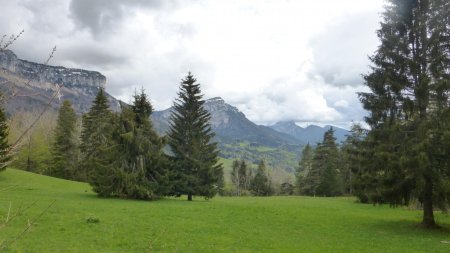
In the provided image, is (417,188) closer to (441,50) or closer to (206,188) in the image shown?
(441,50)

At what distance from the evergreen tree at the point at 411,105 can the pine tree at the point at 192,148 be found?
1912cm

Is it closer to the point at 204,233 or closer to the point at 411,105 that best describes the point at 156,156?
the point at 204,233

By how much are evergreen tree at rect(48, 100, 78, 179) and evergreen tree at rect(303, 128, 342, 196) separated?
140 ft

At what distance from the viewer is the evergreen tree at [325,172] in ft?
215

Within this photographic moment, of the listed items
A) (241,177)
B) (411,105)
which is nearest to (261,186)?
(241,177)

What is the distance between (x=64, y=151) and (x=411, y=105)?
175 feet

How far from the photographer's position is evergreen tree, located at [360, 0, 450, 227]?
748 inches

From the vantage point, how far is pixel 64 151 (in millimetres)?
59250

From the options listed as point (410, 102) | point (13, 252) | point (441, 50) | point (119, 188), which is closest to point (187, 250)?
point (13, 252)

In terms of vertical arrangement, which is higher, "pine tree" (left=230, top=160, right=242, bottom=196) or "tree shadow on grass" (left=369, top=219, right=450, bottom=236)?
"pine tree" (left=230, top=160, right=242, bottom=196)

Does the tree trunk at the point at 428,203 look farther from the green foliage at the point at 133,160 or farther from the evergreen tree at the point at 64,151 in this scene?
the evergreen tree at the point at 64,151

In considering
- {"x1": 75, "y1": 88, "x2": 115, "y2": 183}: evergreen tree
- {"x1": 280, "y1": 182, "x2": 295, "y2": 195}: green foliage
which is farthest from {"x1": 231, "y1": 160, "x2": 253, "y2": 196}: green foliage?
{"x1": 75, "y1": 88, "x2": 115, "y2": 183}: evergreen tree

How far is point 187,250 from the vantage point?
1404cm

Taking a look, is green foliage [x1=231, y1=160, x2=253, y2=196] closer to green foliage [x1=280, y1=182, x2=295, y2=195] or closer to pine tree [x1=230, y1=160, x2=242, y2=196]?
pine tree [x1=230, y1=160, x2=242, y2=196]
